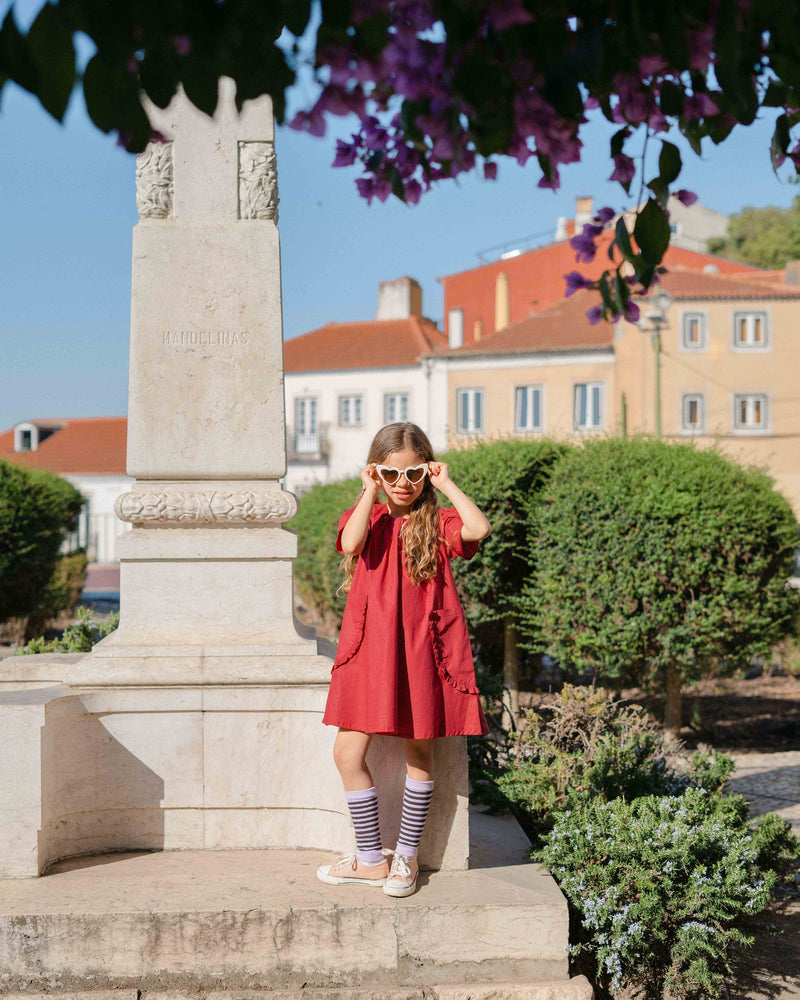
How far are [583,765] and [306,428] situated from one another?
3444 cm

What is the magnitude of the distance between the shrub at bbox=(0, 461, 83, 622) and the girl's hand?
10.2 metres

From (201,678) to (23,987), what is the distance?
3.83 feet

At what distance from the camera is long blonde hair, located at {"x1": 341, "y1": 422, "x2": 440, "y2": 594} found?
344 centimetres

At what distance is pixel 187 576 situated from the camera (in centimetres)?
404

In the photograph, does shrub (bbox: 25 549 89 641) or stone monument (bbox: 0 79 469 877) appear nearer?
stone monument (bbox: 0 79 469 877)

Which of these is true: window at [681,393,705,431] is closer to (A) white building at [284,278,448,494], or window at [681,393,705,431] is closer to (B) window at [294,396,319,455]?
(A) white building at [284,278,448,494]

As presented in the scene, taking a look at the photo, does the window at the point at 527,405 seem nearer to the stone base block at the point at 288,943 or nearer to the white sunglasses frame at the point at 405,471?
the white sunglasses frame at the point at 405,471

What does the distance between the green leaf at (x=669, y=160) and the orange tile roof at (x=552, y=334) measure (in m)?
30.9


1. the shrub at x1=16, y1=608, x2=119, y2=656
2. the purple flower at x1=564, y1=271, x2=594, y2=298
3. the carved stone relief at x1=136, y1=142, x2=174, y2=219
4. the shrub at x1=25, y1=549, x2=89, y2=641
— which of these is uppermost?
the carved stone relief at x1=136, y1=142, x2=174, y2=219

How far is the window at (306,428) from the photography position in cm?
3828

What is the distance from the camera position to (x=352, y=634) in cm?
345

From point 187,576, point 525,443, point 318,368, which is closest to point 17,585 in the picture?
point 525,443

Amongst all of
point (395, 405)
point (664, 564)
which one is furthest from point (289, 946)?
point (395, 405)

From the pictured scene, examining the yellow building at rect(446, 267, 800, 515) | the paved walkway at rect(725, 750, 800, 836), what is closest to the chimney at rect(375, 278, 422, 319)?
the yellow building at rect(446, 267, 800, 515)
